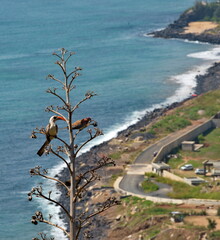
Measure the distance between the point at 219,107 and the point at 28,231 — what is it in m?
43.5

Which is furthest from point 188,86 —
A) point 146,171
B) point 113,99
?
point 146,171

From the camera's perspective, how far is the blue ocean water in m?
71.6

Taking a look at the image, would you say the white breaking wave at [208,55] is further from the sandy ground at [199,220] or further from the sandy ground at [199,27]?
the sandy ground at [199,220]

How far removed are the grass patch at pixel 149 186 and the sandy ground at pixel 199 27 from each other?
109 meters

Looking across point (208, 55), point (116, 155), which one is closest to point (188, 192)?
point (116, 155)

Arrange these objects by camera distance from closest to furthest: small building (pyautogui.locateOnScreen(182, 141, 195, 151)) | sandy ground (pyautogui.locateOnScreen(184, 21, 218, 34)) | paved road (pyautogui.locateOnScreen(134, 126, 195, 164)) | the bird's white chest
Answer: the bird's white chest < paved road (pyautogui.locateOnScreen(134, 126, 195, 164)) < small building (pyautogui.locateOnScreen(182, 141, 195, 151)) < sandy ground (pyautogui.locateOnScreen(184, 21, 218, 34))

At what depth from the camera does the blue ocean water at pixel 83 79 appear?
7162cm

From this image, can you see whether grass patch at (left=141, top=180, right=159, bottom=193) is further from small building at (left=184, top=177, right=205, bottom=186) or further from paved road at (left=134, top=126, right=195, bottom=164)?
paved road at (left=134, top=126, right=195, bottom=164)

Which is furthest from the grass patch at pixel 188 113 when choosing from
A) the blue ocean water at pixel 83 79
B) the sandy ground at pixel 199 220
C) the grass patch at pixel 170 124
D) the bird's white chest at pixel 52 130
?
the bird's white chest at pixel 52 130

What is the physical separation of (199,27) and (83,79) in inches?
2252

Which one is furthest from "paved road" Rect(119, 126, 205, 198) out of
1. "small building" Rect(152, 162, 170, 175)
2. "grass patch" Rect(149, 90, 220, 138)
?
"grass patch" Rect(149, 90, 220, 138)

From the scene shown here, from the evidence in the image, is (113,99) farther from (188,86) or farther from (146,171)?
(146,171)

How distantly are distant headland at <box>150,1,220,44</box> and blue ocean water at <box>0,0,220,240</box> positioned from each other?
4.32 meters

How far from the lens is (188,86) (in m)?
118
